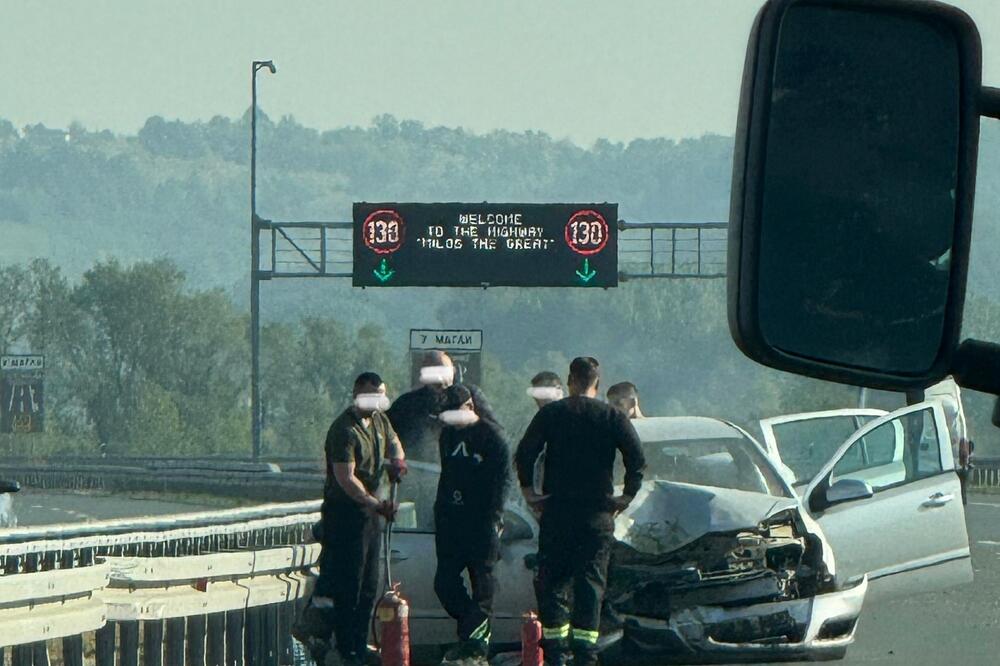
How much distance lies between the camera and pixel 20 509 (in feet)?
139

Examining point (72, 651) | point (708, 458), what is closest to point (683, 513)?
point (708, 458)

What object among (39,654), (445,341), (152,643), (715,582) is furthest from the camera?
(445,341)

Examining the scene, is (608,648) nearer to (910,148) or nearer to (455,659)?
(455,659)

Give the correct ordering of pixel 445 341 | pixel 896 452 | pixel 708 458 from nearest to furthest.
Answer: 1. pixel 708 458
2. pixel 896 452
3. pixel 445 341

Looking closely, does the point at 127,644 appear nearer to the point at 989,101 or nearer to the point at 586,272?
the point at 989,101

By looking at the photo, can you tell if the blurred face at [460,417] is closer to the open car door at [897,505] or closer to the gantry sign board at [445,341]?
the open car door at [897,505]

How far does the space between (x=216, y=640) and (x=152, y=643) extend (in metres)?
0.71

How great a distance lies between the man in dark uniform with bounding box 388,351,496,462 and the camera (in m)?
12.7

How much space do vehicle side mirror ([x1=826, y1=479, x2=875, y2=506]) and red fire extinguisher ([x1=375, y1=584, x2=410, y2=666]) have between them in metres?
3.13

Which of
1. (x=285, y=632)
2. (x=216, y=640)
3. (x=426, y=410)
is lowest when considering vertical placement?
(x=285, y=632)

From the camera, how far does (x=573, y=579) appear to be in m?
11.5

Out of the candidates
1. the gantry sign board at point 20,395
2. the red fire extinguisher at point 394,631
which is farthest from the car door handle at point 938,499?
the gantry sign board at point 20,395

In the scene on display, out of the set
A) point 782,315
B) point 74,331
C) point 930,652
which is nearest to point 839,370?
point 782,315

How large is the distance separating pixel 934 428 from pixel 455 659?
3756 mm
